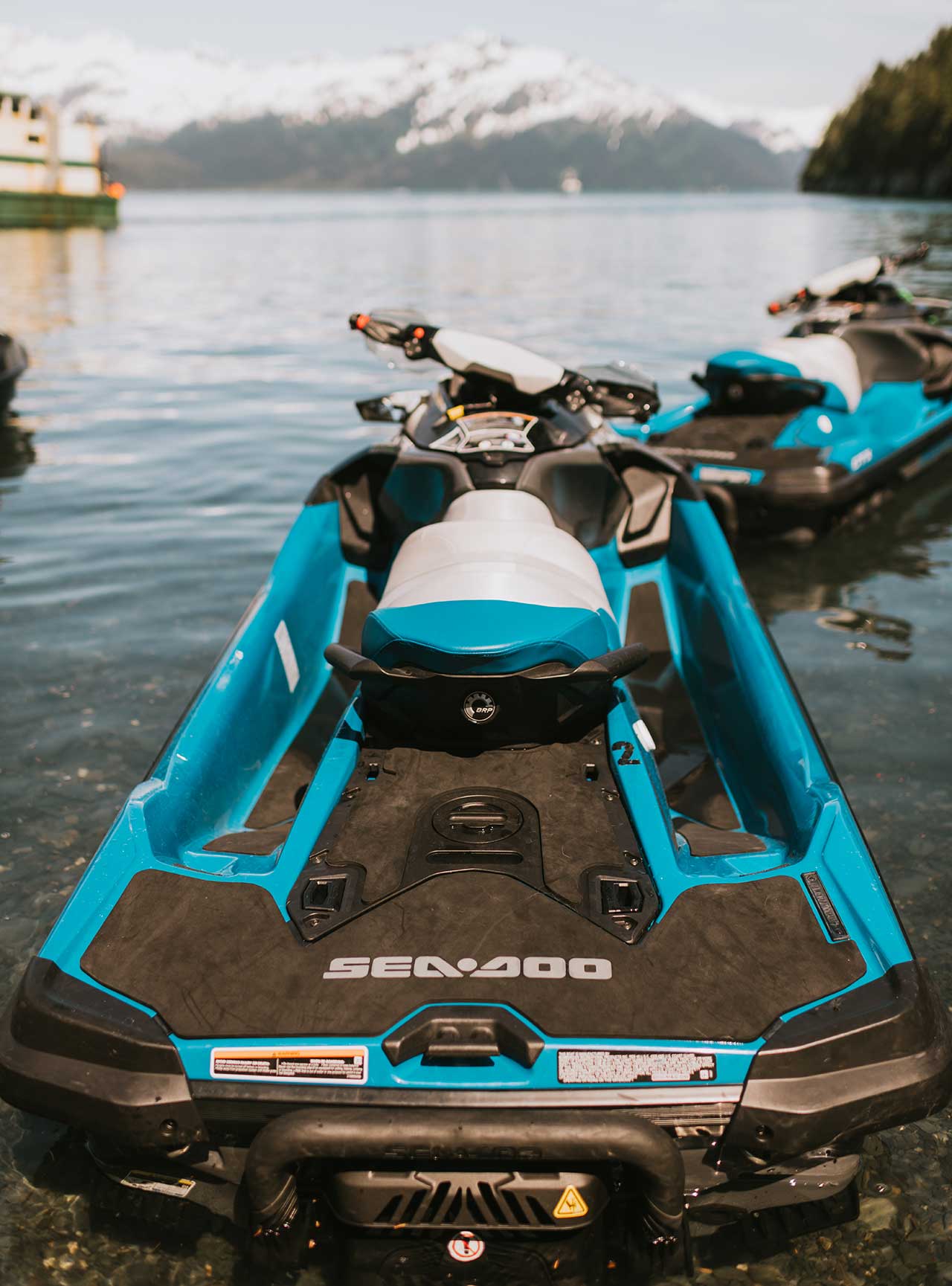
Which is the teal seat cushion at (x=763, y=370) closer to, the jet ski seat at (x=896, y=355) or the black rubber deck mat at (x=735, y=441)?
the black rubber deck mat at (x=735, y=441)

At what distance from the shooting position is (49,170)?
48125 mm

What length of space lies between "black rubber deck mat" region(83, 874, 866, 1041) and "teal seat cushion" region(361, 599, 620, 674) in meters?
0.60

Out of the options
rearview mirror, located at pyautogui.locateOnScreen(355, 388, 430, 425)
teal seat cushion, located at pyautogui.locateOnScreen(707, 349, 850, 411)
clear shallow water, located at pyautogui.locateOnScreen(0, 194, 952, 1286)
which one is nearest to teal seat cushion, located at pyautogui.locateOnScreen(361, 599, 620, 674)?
clear shallow water, located at pyautogui.locateOnScreen(0, 194, 952, 1286)

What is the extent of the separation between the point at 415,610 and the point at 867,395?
5925mm

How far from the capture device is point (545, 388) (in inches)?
183

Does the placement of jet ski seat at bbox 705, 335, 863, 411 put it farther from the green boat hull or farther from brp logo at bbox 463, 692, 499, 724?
the green boat hull

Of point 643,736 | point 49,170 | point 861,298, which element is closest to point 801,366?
point 861,298

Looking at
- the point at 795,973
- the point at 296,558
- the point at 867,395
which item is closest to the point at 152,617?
the point at 296,558

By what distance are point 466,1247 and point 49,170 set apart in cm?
5381

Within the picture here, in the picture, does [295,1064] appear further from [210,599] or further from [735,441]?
[735,441]

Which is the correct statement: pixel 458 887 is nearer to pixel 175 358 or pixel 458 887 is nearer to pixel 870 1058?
pixel 870 1058

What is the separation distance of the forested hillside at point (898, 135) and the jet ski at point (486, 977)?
265ft

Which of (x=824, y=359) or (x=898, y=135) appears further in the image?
(x=898, y=135)

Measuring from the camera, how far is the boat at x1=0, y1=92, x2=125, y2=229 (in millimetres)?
46125
